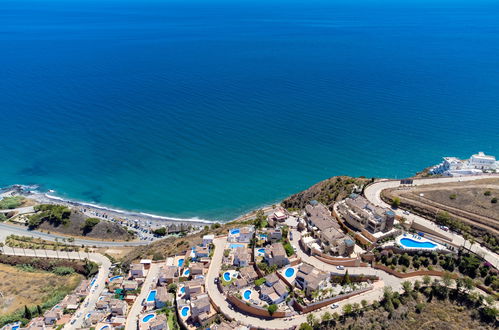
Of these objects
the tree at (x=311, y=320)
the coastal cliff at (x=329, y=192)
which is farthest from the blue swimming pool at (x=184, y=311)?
the coastal cliff at (x=329, y=192)

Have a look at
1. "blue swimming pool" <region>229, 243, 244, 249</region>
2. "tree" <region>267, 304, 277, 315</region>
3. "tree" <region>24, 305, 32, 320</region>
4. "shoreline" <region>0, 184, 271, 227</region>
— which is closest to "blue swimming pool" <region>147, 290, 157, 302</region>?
"blue swimming pool" <region>229, 243, 244, 249</region>

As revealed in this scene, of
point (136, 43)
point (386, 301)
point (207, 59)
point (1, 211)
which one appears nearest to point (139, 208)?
point (1, 211)

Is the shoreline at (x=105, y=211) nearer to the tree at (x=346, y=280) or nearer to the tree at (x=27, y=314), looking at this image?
the tree at (x=27, y=314)

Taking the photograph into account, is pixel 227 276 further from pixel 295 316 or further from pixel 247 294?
pixel 295 316

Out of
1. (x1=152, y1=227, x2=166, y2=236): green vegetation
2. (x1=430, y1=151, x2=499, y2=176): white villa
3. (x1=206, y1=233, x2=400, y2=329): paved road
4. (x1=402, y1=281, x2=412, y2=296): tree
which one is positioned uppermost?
(x1=430, y1=151, x2=499, y2=176): white villa

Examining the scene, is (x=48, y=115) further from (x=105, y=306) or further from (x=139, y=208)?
(x=105, y=306)

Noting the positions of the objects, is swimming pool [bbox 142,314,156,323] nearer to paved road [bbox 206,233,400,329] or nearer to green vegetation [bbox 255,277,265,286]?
paved road [bbox 206,233,400,329]

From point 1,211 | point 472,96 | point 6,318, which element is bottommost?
point 6,318
